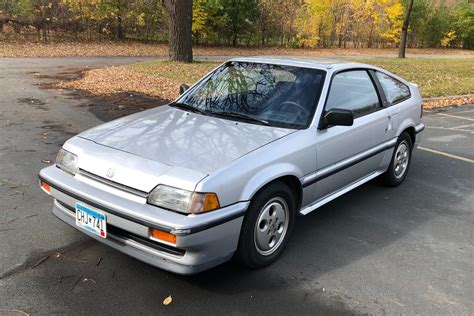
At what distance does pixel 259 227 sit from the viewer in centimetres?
324

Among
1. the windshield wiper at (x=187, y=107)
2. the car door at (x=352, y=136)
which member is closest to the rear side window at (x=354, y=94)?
the car door at (x=352, y=136)

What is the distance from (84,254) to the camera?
3410mm

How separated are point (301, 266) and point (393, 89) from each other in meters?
2.72

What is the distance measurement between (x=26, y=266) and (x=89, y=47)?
74.5ft

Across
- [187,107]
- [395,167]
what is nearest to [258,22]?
[395,167]

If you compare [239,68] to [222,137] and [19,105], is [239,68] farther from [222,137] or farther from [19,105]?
[19,105]

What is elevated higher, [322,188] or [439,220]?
[322,188]

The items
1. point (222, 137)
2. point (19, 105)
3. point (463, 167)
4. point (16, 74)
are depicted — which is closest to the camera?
point (222, 137)

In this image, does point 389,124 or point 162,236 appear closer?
point 162,236

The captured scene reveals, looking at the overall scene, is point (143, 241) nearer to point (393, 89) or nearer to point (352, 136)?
point (352, 136)

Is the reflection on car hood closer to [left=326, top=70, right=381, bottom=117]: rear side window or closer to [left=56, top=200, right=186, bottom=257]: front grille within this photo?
[left=56, top=200, right=186, bottom=257]: front grille

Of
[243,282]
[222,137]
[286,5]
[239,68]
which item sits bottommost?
[243,282]

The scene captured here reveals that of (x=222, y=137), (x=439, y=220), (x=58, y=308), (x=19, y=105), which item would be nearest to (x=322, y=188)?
(x=222, y=137)

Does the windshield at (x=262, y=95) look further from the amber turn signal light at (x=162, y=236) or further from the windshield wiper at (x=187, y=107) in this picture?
the amber turn signal light at (x=162, y=236)
